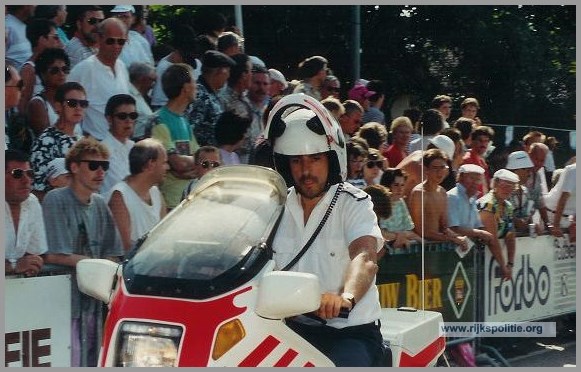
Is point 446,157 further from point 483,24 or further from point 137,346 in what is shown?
point 137,346

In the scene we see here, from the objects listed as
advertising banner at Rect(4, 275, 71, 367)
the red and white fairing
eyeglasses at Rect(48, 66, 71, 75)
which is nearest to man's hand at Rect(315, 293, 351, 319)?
the red and white fairing

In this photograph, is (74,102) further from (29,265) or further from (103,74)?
(29,265)

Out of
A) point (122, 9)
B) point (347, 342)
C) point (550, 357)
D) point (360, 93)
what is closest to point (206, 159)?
point (122, 9)

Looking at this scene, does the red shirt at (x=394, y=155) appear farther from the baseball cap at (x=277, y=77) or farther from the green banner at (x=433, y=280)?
the baseball cap at (x=277, y=77)

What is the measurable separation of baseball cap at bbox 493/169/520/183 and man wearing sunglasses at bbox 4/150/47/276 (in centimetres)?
472

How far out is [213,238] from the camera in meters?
3.90

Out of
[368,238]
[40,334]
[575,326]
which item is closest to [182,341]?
[368,238]

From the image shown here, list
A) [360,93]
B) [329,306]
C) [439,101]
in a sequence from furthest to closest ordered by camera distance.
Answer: [439,101], [360,93], [329,306]

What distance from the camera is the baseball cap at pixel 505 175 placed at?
9.87 m

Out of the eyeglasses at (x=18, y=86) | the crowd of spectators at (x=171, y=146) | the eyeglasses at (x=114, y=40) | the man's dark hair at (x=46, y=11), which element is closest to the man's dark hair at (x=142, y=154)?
the crowd of spectators at (x=171, y=146)

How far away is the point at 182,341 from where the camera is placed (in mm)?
3621

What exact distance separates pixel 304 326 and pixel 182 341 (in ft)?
2.40

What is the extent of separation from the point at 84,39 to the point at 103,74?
2.07 ft

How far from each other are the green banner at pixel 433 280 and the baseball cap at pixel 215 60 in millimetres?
1917
